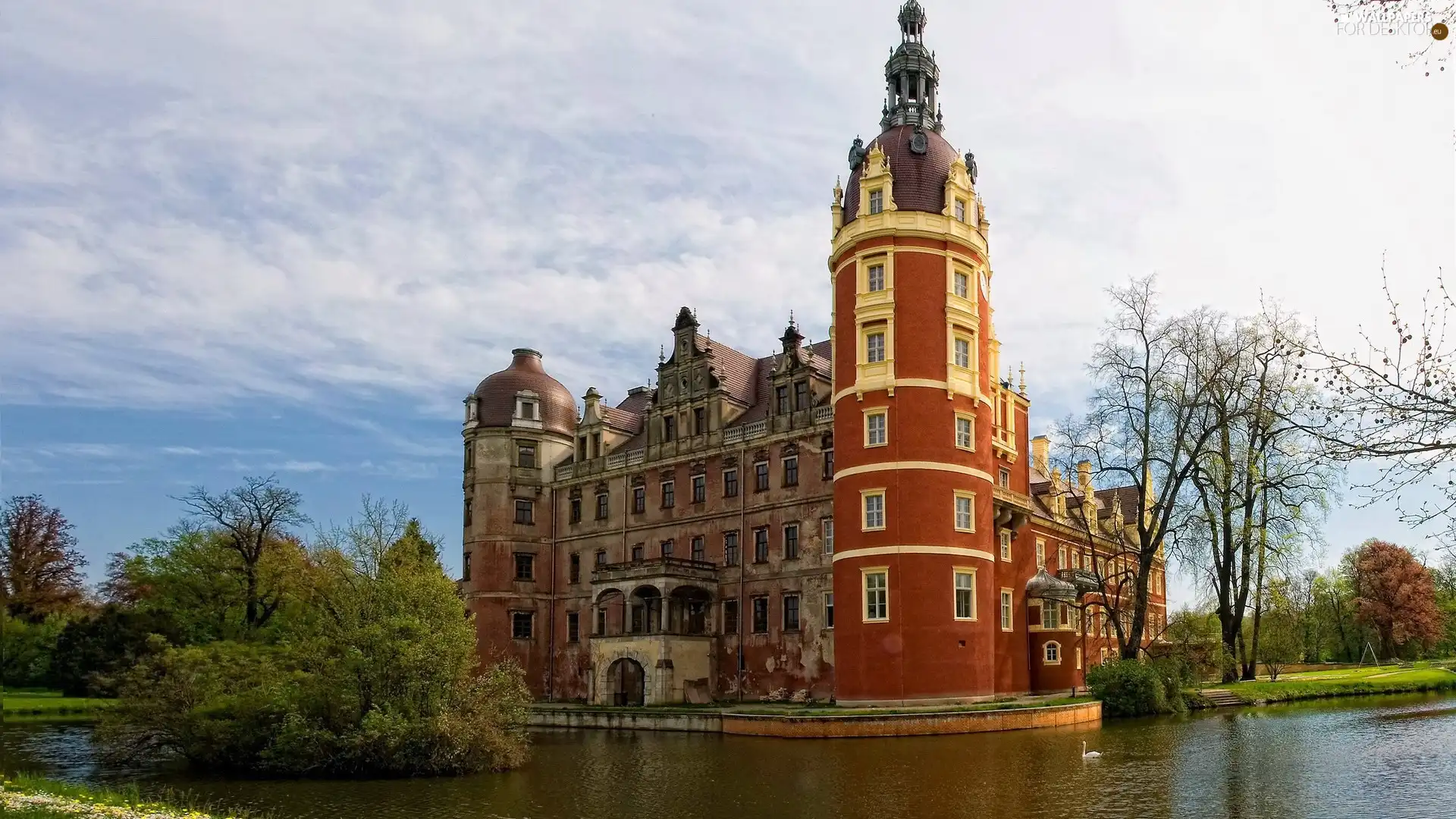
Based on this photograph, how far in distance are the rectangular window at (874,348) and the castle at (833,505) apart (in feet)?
0.28

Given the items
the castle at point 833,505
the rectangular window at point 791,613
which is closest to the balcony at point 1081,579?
the castle at point 833,505

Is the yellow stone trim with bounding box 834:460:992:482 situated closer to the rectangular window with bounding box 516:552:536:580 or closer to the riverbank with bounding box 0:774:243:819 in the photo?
the rectangular window with bounding box 516:552:536:580

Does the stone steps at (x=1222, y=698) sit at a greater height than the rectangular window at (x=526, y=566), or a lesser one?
lesser

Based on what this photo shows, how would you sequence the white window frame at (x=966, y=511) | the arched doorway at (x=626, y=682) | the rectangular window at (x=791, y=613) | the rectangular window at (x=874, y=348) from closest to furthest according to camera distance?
the white window frame at (x=966, y=511), the rectangular window at (x=874, y=348), the rectangular window at (x=791, y=613), the arched doorway at (x=626, y=682)

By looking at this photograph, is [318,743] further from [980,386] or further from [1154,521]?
[1154,521]

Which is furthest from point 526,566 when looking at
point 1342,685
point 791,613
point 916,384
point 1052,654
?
point 1342,685

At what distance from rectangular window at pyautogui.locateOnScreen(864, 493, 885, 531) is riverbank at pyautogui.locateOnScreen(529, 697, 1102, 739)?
636 cm

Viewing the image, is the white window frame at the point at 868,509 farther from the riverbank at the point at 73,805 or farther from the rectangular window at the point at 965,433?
the riverbank at the point at 73,805

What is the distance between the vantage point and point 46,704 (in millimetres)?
51219

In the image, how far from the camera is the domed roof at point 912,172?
138 ft

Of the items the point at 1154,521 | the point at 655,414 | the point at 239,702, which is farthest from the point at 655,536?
the point at 239,702

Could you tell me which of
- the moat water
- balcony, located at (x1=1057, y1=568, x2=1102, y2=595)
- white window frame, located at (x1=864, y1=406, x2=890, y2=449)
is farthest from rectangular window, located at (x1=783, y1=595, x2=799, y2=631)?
the moat water

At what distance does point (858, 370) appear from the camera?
41.2 m

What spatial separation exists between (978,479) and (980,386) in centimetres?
363
